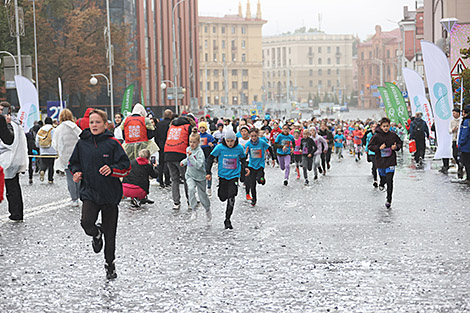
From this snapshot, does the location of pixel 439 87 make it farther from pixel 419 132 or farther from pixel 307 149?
pixel 419 132

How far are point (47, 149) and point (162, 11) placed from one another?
197 ft

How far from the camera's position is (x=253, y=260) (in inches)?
374

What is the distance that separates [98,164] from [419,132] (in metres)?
21.1

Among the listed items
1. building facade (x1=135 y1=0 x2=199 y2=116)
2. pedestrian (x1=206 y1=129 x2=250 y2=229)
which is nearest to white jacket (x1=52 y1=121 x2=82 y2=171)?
pedestrian (x1=206 y1=129 x2=250 y2=229)

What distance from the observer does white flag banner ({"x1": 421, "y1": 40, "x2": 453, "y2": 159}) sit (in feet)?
72.4

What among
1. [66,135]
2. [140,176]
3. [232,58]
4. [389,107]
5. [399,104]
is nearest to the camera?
[66,135]

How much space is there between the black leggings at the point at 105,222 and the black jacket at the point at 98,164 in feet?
0.27

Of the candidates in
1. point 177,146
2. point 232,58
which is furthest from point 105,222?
point 232,58

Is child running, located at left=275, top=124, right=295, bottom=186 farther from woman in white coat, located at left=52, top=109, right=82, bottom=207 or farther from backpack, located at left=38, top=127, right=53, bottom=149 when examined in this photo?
woman in white coat, located at left=52, top=109, right=82, bottom=207

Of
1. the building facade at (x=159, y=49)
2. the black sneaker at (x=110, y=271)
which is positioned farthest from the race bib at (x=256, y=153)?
the building facade at (x=159, y=49)

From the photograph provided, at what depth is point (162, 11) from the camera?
79.1 meters

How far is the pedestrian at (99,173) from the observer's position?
841 cm

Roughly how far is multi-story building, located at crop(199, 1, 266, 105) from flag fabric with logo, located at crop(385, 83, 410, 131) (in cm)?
12754

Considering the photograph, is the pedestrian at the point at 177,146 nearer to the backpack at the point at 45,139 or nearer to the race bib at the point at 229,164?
the race bib at the point at 229,164
